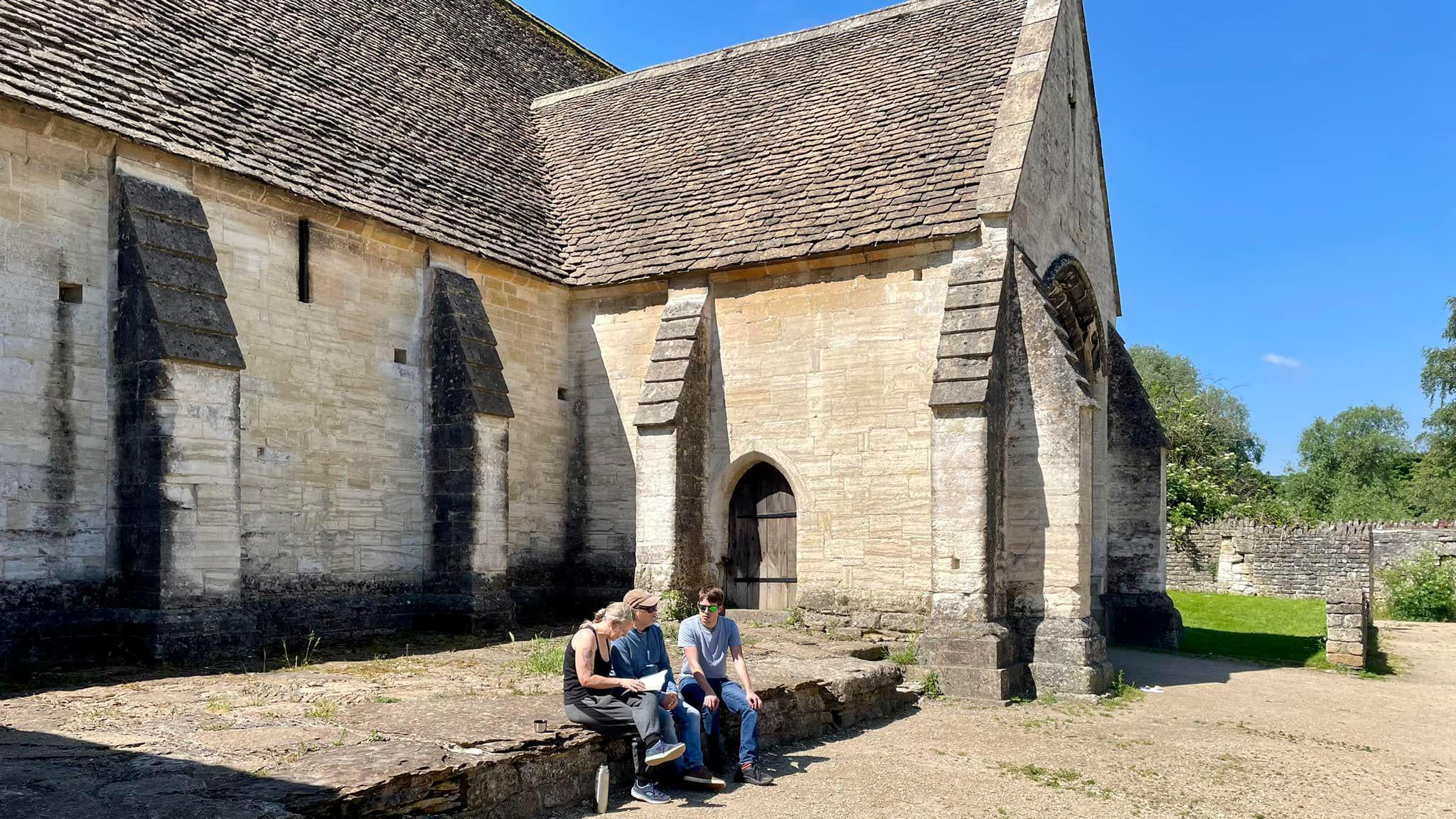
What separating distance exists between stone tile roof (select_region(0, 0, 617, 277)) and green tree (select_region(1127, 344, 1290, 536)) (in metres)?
11.0

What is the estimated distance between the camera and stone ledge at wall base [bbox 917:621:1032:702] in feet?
34.7

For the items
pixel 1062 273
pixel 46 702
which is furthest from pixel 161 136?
pixel 1062 273

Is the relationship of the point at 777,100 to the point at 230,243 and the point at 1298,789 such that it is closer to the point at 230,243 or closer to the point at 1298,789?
the point at 230,243

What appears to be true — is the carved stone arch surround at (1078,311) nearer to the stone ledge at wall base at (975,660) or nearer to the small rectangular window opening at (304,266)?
the stone ledge at wall base at (975,660)

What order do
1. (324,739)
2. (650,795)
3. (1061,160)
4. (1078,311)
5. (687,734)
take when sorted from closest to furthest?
(324,739) < (650,795) < (687,734) < (1061,160) < (1078,311)

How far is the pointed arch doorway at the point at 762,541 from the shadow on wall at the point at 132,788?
27.4 ft

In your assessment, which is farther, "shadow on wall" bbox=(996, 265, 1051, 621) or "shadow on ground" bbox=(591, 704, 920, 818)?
"shadow on wall" bbox=(996, 265, 1051, 621)

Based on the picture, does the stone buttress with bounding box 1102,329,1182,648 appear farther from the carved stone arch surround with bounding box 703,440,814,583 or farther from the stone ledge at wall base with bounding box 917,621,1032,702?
the carved stone arch surround with bounding box 703,440,814,583

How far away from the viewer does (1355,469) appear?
55.3m

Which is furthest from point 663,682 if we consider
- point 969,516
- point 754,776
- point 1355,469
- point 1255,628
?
point 1355,469

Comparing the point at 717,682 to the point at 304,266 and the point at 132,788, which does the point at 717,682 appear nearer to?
the point at 132,788

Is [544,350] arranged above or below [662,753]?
above

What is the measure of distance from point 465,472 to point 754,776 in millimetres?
6139

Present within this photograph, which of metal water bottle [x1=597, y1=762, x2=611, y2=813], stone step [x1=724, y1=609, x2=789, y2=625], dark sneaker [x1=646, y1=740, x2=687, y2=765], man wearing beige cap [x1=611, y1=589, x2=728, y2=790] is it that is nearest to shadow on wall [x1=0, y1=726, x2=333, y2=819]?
metal water bottle [x1=597, y1=762, x2=611, y2=813]
